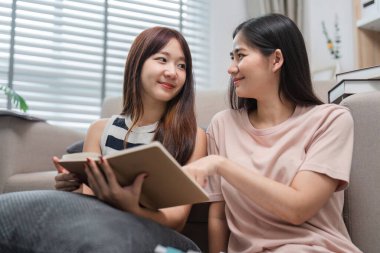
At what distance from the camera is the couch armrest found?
158 centimetres

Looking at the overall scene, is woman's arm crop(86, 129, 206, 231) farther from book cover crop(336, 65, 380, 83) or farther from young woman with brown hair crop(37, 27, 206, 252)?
book cover crop(336, 65, 380, 83)

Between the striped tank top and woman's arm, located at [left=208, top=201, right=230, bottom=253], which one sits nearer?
woman's arm, located at [left=208, top=201, right=230, bottom=253]

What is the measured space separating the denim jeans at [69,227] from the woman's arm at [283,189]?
0.70 feet

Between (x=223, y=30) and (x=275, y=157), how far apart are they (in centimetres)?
193

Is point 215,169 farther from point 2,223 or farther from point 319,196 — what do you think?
point 2,223

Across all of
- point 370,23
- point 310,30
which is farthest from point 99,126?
point 310,30

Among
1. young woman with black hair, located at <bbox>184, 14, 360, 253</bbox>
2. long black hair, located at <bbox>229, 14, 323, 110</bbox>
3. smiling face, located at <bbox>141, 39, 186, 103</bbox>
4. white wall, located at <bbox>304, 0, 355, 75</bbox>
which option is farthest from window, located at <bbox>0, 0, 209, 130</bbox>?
long black hair, located at <bbox>229, 14, 323, 110</bbox>

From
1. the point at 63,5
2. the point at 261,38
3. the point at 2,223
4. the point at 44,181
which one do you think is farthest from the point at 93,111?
the point at 2,223

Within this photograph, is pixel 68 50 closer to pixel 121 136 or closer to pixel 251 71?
pixel 121 136

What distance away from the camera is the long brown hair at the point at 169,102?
3.70ft

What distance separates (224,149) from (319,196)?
11.9 inches

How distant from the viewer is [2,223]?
2.30 ft

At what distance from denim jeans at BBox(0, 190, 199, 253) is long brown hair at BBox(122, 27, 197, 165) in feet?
1.28

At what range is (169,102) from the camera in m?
1.25
